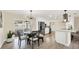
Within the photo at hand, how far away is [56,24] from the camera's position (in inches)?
70.5

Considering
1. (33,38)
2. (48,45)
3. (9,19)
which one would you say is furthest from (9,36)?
(48,45)

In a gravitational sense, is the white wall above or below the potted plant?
above

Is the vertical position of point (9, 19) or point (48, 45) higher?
point (9, 19)

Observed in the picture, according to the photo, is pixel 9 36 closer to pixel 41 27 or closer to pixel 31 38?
pixel 31 38

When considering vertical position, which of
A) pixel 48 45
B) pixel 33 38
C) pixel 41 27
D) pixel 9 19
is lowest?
pixel 48 45

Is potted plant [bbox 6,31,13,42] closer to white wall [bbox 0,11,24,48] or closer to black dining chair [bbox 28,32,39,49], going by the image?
white wall [bbox 0,11,24,48]

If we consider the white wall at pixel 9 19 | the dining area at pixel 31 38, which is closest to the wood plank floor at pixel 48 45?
the dining area at pixel 31 38

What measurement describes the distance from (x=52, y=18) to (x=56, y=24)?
0.39ft

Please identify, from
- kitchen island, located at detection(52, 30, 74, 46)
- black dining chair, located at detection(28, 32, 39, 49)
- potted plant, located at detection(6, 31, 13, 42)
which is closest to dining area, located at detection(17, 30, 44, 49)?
black dining chair, located at detection(28, 32, 39, 49)

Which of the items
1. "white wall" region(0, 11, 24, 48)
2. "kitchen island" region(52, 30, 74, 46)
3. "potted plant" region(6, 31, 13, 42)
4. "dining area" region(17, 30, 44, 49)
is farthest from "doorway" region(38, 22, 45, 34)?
"potted plant" region(6, 31, 13, 42)

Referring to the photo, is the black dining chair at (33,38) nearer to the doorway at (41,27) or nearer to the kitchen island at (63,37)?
the doorway at (41,27)

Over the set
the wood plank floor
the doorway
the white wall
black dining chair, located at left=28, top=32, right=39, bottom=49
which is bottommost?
the wood plank floor
